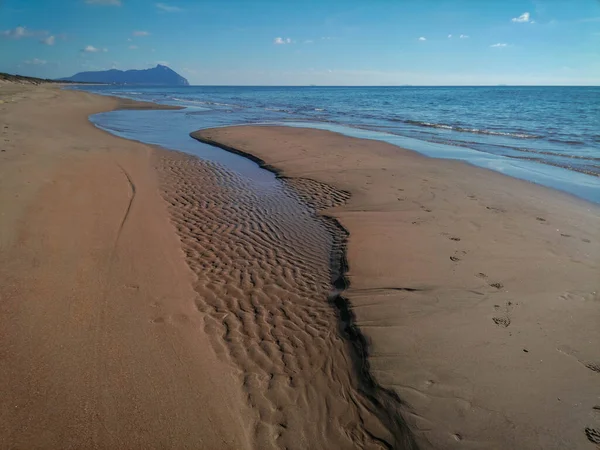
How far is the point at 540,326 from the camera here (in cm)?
414

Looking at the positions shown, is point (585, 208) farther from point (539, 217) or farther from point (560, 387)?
point (560, 387)

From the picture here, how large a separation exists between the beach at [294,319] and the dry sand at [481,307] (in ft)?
0.07

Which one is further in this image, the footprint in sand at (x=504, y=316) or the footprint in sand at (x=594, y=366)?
the footprint in sand at (x=504, y=316)

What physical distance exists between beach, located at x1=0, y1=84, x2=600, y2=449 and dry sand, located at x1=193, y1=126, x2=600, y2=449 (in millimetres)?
22

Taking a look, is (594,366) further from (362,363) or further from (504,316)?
(362,363)

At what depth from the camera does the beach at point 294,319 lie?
3.00m

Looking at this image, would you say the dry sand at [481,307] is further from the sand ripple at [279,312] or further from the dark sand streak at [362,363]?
the sand ripple at [279,312]

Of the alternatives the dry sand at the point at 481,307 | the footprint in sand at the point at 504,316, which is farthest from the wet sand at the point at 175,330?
the footprint in sand at the point at 504,316

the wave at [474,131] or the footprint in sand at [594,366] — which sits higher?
the wave at [474,131]

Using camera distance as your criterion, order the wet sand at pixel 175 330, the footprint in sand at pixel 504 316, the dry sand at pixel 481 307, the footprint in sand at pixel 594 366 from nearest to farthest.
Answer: the wet sand at pixel 175 330 < the dry sand at pixel 481 307 < the footprint in sand at pixel 594 366 < the footprint in sand at pixel 504 316

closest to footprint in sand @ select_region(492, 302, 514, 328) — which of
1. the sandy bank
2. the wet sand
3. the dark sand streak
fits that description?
the dark sand streak

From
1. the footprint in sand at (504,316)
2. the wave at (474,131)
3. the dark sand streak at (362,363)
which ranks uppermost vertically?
the wave at (474,131)

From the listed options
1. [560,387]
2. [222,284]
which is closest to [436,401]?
[560,387]

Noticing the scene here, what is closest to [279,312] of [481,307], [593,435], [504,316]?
[481,307]
